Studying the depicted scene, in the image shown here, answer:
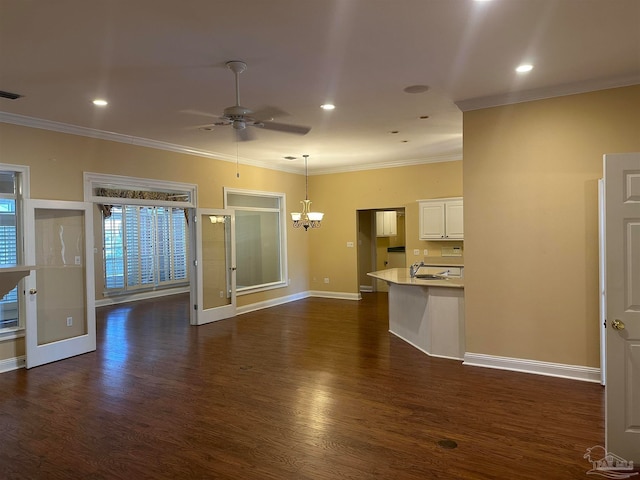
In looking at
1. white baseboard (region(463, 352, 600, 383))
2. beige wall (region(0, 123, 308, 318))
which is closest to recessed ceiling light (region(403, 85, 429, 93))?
white baseboard (region(463, 352, 600, 383))

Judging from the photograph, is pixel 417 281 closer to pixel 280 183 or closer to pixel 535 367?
pixel 535 367

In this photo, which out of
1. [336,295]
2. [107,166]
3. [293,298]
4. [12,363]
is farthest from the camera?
[336,295]

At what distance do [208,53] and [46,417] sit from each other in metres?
3.35

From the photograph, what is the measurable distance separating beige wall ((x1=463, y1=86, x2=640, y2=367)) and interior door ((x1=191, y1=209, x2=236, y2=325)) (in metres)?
4.42

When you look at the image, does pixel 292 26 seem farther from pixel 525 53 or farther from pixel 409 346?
pixel 409 346

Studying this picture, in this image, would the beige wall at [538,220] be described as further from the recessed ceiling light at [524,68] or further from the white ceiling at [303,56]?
the recessed ceiling light at [524,68]

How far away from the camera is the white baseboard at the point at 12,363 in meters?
4.88

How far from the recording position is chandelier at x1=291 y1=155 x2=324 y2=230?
7372 mm

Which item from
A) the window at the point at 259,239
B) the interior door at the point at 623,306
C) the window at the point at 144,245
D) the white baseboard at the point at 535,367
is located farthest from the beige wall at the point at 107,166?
the interior door at the point at 623,306

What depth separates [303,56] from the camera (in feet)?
11.4

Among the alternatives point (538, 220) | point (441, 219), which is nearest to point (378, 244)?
point (441, 219)

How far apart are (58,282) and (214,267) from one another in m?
2.61

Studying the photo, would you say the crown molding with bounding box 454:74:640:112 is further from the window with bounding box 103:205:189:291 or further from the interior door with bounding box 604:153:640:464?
the window with bounding box 103:205:189:291

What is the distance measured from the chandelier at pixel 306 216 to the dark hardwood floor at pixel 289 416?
2376mm
